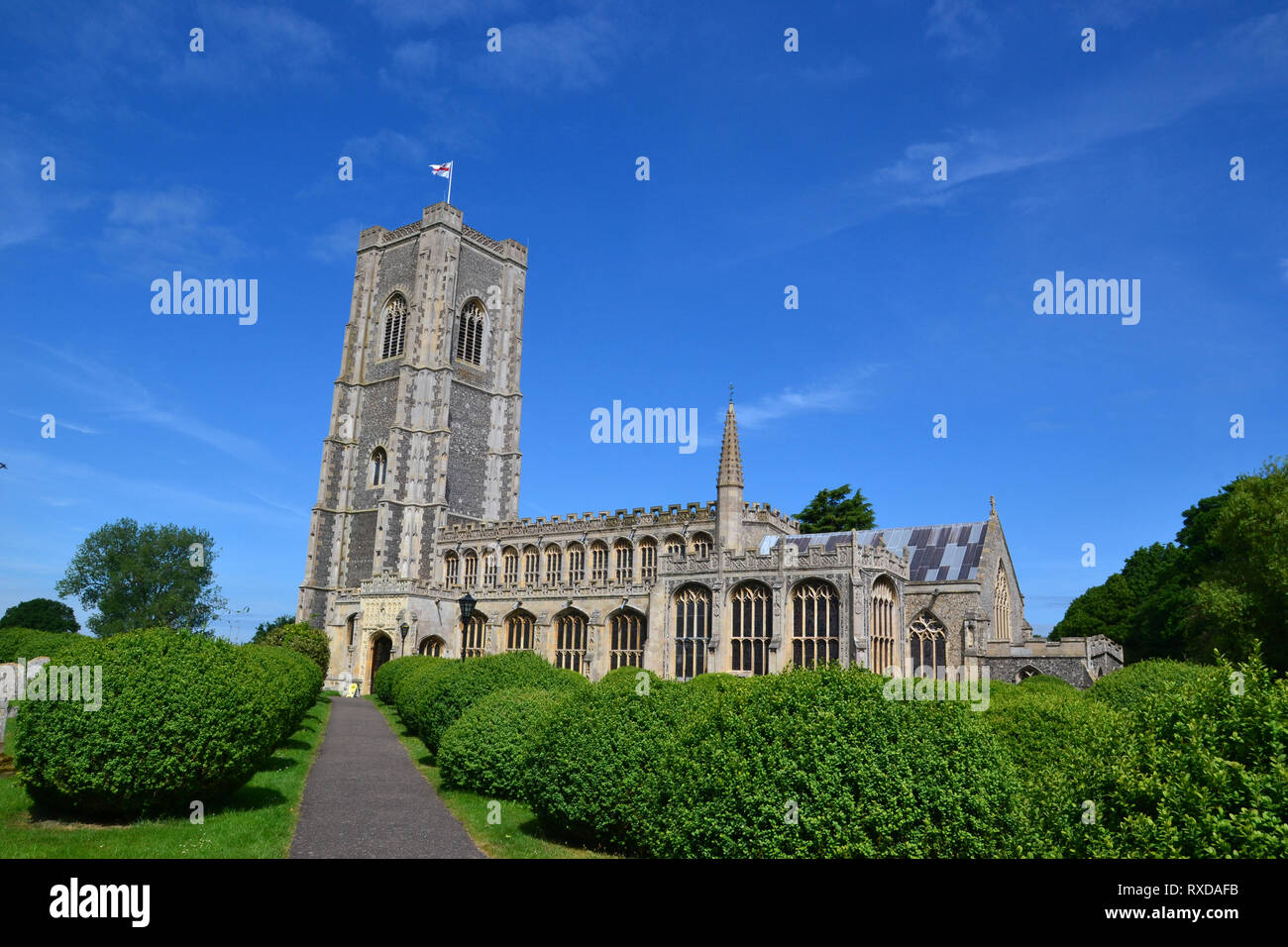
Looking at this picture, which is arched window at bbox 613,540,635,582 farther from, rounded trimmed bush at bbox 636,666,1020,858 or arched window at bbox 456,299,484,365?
rounded trimmed bush at bbox 636,666,1020,858

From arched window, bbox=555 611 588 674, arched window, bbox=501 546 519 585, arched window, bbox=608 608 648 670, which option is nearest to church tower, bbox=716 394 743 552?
arched window, bbox=608 608 648 670

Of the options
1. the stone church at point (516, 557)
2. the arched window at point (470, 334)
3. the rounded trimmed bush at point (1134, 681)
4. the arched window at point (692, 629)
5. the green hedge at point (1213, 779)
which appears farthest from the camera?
the arched window at point (470, 334)

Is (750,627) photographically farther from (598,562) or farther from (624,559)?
(598,562)

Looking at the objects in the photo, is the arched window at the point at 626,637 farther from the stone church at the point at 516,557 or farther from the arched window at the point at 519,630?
the arched window at the point at 519,630

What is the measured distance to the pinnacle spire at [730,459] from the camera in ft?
128

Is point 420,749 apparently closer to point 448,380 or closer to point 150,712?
point 150,712

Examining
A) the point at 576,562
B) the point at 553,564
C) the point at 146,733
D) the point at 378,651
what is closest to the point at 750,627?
the point at 576,562

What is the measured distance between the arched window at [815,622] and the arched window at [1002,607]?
30.9 feet

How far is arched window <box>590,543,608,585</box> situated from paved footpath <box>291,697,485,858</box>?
26.5 metres

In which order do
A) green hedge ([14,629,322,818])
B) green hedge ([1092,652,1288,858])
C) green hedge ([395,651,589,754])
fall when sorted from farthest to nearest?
1. green hedge ([395,651,589,754])
2. green hedge ([14,629,322,818])
3. green hedge ([1092,652,1288,858])

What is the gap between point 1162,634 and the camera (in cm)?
4331

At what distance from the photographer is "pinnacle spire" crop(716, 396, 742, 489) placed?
3897 cm

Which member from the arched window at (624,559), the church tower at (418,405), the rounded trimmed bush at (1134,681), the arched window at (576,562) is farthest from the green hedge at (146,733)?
the church tower at (418,405)

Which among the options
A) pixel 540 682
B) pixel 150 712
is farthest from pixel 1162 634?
pixel 150 712
